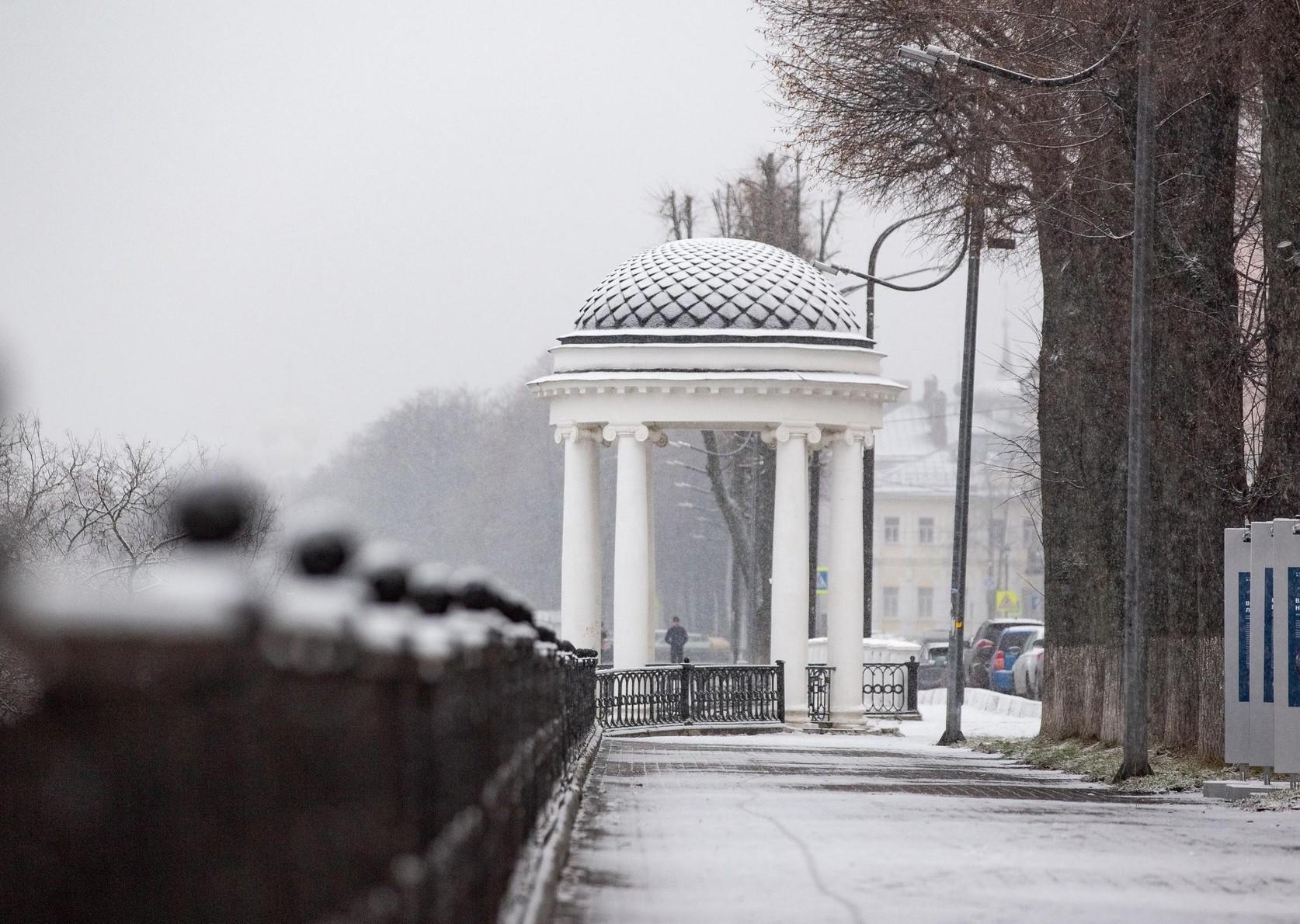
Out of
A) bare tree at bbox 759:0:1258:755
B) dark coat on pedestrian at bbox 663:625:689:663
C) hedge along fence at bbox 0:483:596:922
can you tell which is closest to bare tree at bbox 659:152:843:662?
dark coat on pedestrian at bbox 663:625:689:663

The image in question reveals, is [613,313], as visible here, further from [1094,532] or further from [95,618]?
[95,618]

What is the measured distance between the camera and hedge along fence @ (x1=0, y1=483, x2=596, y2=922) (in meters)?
2.32

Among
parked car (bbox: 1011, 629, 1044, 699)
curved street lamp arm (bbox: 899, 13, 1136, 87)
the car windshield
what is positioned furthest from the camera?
the car windshield

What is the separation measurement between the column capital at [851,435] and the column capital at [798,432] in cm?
54

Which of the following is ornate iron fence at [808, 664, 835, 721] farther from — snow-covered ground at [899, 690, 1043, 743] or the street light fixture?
the street light fixture

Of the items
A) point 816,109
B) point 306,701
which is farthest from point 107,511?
point 306,701

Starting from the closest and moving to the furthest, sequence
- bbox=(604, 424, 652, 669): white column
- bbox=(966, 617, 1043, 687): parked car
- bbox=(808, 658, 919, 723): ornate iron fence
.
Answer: bbox=(604, 424, 652, 669): white column → bbox=(808, 658, 919, 723): ornate iron fence → bbox=(966, 617, 1043, 687): parked car

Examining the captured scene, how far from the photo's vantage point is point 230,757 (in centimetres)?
273

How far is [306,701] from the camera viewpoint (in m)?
3.03

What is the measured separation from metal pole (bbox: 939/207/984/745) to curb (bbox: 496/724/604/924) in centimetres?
1672

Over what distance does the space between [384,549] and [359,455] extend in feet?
288

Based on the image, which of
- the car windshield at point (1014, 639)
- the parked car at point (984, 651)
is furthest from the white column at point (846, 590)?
the parked car at point (984, 651)

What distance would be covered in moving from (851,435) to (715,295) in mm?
3198

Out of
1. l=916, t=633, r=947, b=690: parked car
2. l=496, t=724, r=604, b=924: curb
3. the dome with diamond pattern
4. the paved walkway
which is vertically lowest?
l=916, t=633, r=947, b=690: parked car
